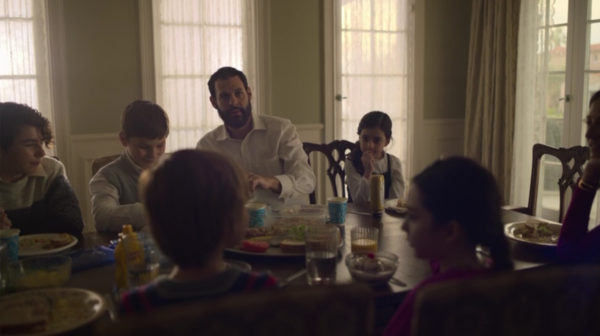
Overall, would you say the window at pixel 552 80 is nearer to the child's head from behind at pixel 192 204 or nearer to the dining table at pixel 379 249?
the dining table at pixel 379 249

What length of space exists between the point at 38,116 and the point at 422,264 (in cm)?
146

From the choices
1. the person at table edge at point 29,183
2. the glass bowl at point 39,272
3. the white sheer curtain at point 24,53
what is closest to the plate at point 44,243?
the person at table edge at point 29,183

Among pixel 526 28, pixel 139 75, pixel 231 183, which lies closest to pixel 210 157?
pixel 231 183

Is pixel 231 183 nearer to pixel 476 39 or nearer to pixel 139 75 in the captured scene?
pixel 139 75

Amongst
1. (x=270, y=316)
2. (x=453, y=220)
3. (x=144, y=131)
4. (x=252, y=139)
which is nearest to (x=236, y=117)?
(x=252, y=139)

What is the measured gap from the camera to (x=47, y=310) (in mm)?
1239

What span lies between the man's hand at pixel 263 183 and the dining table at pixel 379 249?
46 centimetres

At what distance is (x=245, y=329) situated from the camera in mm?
766

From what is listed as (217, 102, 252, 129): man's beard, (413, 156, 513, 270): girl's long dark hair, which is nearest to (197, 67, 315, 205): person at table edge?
(217, 102, 252, 129): man's beard

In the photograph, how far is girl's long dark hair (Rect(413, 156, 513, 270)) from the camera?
3.63ft

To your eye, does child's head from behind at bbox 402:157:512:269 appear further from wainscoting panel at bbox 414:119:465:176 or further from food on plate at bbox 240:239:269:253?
wainscoting panel at bbox 414:119:465:176

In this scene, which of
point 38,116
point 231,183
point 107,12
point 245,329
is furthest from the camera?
point 107,12

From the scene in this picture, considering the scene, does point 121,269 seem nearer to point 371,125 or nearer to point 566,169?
point 371,125

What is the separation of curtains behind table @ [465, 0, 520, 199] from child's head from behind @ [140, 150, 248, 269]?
377 cm
